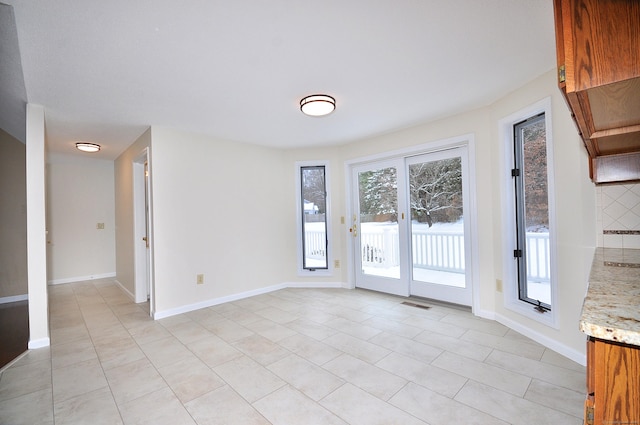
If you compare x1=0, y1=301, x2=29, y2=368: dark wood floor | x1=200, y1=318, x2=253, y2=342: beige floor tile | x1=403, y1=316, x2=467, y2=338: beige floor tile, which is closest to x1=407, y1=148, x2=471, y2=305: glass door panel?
x1=403, y1=316, x2=467, y2=338: beige floor tile

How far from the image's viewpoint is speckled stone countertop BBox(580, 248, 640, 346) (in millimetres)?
711

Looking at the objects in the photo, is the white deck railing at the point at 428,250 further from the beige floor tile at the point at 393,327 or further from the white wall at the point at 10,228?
the white wall at the point at 10,228

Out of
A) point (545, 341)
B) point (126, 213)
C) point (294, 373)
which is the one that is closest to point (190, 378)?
point (294, 373)

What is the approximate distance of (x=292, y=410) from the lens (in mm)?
Result: 1783

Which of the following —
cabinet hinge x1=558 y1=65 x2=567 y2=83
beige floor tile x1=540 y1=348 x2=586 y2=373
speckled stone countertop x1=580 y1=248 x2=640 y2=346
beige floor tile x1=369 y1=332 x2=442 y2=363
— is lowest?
beige floor tile x1=369 y1=332 x2=442 y2=363

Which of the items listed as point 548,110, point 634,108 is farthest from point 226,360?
point 548,110

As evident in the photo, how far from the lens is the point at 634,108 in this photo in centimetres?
103

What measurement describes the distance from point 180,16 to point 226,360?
100 inches

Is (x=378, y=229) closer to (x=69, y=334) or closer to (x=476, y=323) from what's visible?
(x=476, y=323)

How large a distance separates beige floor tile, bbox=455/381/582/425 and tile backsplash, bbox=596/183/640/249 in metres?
1.25

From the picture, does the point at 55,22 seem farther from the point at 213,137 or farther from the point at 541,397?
the point at 541,397

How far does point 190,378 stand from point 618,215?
Result: 3.38 m

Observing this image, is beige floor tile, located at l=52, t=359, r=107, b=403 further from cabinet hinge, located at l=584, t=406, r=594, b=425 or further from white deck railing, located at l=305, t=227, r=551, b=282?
white deck railing, located at l=305, t=227, r=551, b=282

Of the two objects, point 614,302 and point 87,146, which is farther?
point 87,146
